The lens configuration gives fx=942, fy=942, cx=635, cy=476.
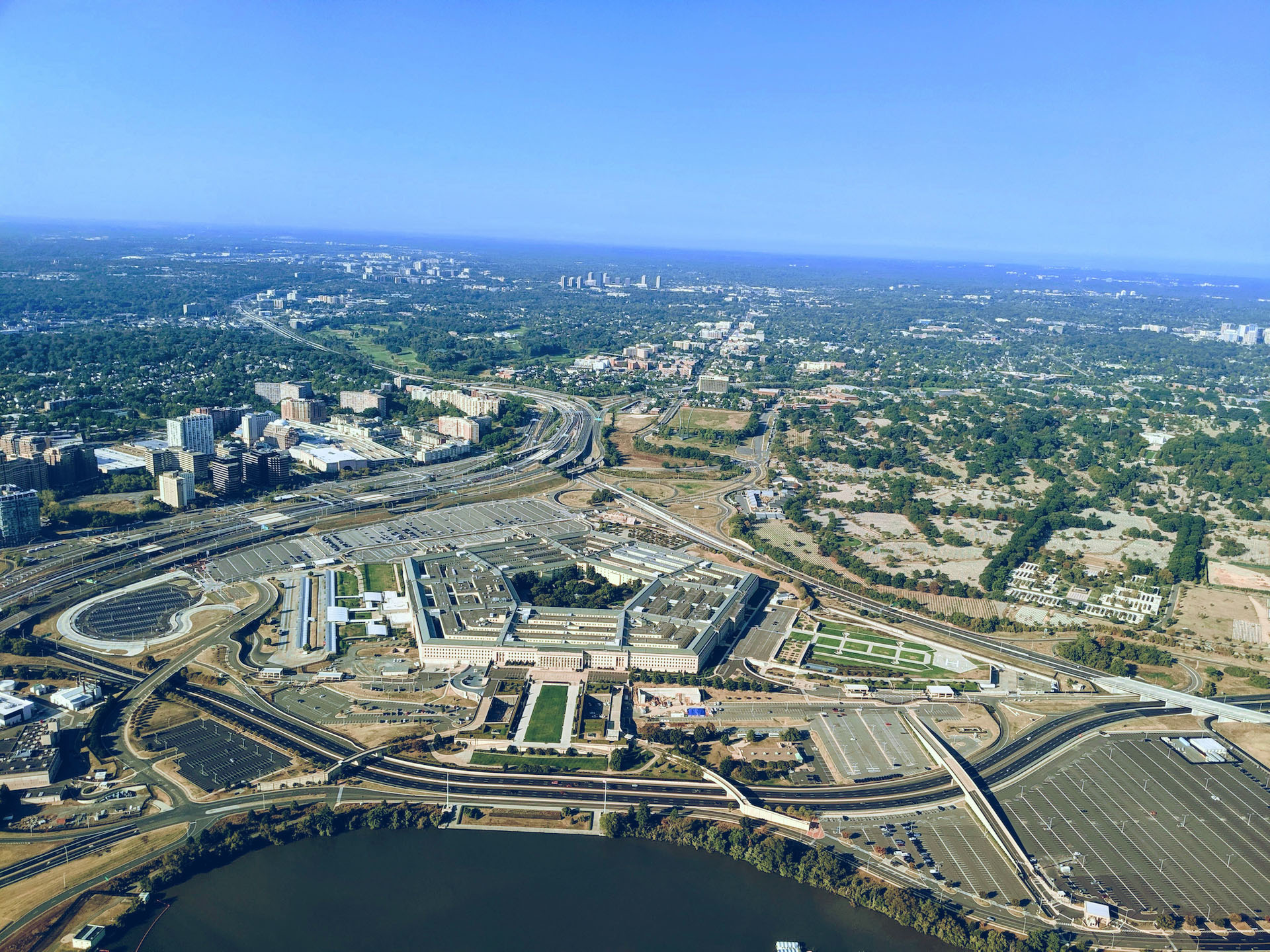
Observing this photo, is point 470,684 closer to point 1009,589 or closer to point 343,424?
point 1009,589

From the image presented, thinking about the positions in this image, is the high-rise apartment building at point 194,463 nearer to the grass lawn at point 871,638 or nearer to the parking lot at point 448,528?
the parking lot at point 448,528

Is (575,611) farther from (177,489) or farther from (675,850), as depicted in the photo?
(177,489)

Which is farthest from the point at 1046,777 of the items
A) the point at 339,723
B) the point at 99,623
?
the point at 99,623

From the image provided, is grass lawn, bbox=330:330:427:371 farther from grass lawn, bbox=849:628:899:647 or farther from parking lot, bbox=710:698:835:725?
parking lot, bbox=710:698:835:725

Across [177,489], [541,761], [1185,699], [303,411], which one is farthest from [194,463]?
[1185,699]

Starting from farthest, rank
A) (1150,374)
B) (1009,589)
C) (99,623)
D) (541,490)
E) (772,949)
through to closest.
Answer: (1150,374)
(541,490)
(1009,589)
(99,623)
(772,949)

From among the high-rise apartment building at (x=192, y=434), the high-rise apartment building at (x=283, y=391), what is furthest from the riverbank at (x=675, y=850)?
the high-rise apartment building at (x=283, y=391)

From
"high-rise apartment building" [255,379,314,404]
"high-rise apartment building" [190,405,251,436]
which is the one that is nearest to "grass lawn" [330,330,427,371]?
"high-rise apartment building" [255,379,314,404]

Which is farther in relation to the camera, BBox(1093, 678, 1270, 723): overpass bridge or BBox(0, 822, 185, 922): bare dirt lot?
BBox(1093, 678, 1270, 723): overpass bridge
